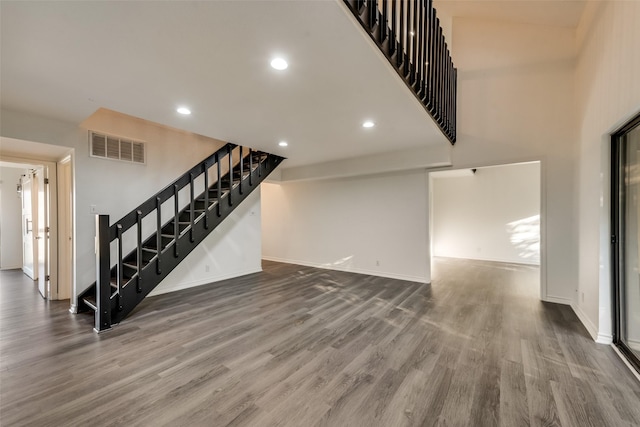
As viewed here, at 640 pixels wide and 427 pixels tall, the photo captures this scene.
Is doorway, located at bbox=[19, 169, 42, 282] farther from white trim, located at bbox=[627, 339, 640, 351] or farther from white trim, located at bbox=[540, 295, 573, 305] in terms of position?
white trim, located at bbox=[540, 295, 573, 305]

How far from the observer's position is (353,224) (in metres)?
6.09

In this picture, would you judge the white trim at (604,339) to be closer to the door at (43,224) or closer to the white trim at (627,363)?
the white trim at (627,363)

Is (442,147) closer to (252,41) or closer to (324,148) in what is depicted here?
(324,148)

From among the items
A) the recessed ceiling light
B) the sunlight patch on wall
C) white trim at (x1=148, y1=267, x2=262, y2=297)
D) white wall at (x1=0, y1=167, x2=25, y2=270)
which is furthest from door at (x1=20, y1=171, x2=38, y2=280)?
the sunlight patch on wall

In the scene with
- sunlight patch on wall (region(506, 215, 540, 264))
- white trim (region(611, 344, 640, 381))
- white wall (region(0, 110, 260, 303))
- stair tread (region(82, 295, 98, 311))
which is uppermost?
white wall (region(0, 110, 260, 303))

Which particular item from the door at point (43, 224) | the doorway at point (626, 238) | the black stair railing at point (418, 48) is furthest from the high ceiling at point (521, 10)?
the door at point (43, 224)

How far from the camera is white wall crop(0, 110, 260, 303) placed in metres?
3.31

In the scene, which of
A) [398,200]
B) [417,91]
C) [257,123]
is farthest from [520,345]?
[257,123]

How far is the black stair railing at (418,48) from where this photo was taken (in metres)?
1.92

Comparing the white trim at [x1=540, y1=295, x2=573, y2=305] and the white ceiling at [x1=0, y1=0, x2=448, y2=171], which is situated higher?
the white ceiling at [x1=0, y1=0, x2=448, y2=171]

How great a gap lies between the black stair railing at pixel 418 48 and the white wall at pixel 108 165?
156 inches

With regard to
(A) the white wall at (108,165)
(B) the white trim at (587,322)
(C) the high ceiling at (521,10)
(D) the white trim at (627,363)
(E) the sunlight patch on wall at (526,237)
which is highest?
(C) the high ceiling at (521,10)

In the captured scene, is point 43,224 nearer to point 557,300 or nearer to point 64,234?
point 64,234

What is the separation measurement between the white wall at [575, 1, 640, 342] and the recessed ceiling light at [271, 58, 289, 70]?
2711 mm
